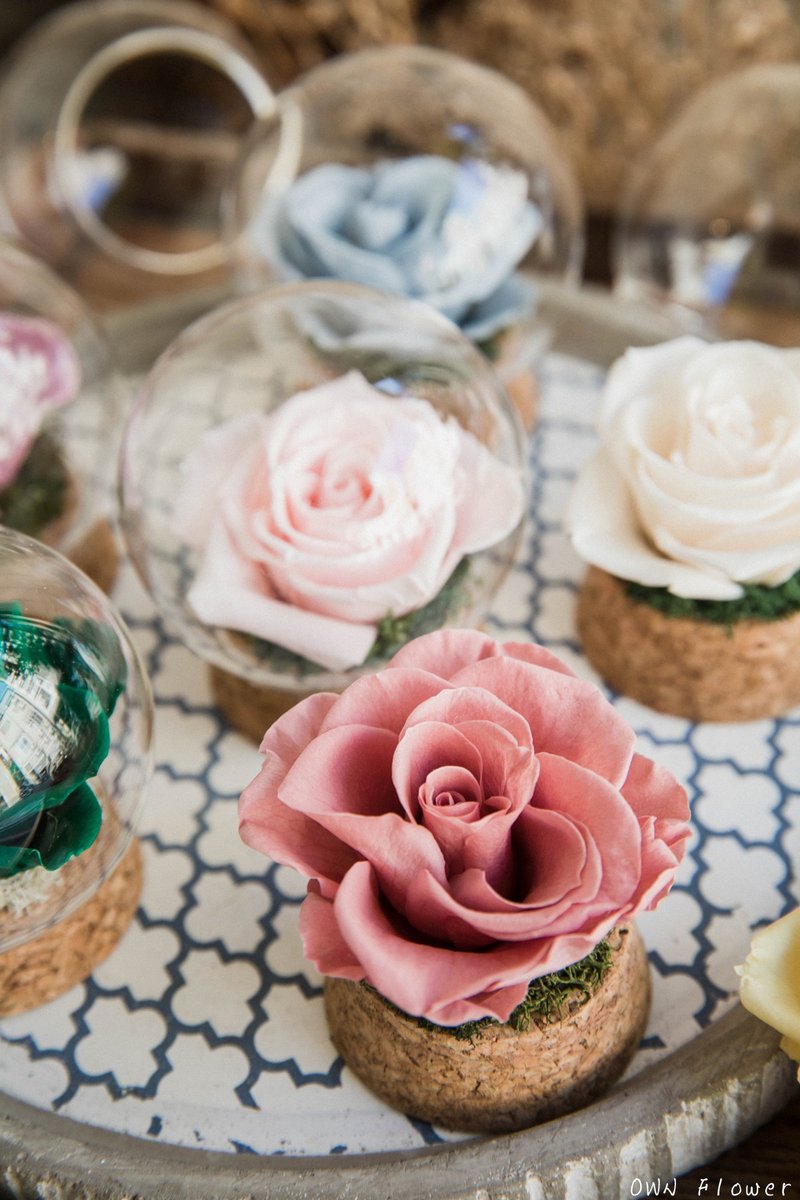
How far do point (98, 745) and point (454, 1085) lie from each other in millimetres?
188

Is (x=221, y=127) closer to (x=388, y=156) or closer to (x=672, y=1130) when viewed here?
(x=388, y=156)

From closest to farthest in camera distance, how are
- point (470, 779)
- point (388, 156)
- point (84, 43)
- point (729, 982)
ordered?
point (470, 779), point (729, 982), point (388, 156), point (84, 43)

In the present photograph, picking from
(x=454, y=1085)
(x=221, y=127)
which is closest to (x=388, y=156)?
(x=221, y=127)

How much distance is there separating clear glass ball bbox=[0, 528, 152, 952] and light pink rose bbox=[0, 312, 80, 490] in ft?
0.43

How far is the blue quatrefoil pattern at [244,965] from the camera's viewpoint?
468mm

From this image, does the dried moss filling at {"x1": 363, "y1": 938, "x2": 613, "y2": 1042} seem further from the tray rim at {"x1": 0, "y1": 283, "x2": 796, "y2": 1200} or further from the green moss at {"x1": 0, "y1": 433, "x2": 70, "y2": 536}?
the green moss at {"x1": 0, "y1": 433, "x2": 70, "y2": 536}

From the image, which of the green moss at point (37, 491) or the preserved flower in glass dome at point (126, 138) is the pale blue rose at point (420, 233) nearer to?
the green moss at point (37, 491)

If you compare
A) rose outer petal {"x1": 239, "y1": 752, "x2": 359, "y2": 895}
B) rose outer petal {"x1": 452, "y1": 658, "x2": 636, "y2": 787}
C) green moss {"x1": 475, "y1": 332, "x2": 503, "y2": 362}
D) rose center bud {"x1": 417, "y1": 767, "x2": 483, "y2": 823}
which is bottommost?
green moss {"x1": 475, "y1": 332, "x2": 503, "y2": 362}

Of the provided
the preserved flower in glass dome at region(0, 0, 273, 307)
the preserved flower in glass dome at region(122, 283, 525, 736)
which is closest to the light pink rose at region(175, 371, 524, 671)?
the preserved flower in glass dome at region(122, 283, 525, 736)

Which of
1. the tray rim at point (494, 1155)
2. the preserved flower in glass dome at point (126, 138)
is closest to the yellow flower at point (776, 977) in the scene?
the tray rim at point (494, 1155)

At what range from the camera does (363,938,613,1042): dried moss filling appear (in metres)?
0.41

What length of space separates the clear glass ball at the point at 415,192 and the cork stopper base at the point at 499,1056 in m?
0.39

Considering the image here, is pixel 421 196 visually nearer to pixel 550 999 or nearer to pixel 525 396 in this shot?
pixel 525 396

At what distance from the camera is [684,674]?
22.7 inches
